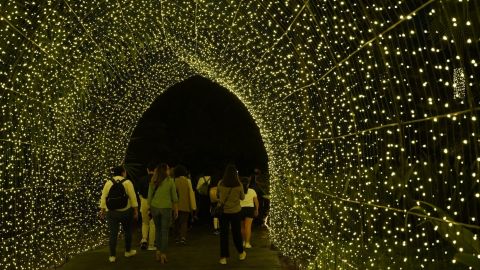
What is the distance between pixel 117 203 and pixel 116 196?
0.11 m

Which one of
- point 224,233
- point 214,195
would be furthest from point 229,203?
point 214,195

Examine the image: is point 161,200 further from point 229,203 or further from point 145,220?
point 145,220

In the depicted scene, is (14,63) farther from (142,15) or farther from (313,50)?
(142,15)

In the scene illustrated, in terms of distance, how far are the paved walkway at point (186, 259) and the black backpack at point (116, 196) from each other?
95 cm

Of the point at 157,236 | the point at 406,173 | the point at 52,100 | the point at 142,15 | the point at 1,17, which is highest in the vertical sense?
the point at 142,15

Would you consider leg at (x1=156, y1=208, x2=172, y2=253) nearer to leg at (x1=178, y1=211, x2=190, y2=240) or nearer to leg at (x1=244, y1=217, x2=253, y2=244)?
leg at (x1=244, y1=217, x2=253, y2=244)

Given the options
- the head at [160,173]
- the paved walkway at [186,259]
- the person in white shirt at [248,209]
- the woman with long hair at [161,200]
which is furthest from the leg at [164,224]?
the person in white shirt at [248,209]

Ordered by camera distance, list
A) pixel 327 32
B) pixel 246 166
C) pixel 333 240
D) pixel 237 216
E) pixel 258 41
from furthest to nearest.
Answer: pixel 246 166
pixel 237 216
pixel 258 41
pixel 333 240
pixel 327 32

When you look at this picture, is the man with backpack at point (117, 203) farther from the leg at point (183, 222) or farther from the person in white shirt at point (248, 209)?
the leg at point (183, 222)

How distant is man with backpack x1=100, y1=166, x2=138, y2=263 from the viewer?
1163 cm

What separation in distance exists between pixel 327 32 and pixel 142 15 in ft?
20.0

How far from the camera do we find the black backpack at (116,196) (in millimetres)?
11609

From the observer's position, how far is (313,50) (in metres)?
8.17

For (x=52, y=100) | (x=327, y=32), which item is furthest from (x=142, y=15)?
(x=327, y=32)
